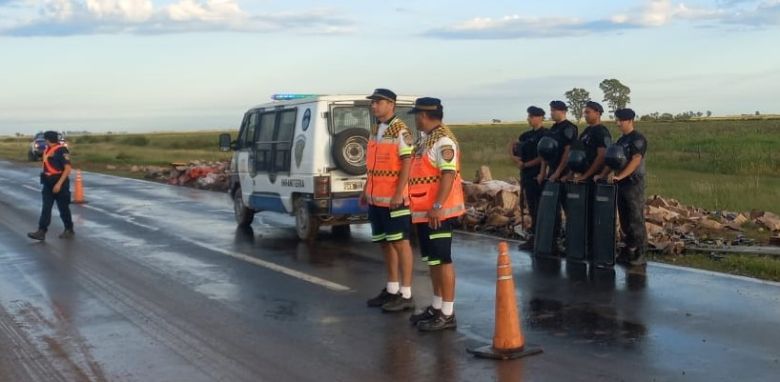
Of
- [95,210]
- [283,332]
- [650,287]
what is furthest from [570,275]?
[95,210]

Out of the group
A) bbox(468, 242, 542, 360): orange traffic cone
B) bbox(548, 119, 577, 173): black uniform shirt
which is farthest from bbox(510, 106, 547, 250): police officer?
bbox(468, 242, 542, 360): orange traffic cone

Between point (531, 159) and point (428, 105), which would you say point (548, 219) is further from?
point (428, 105)

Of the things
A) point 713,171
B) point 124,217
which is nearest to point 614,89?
point 713,171

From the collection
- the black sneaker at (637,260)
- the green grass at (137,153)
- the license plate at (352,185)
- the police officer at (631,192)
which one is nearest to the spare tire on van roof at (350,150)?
the license plate at (352,185)

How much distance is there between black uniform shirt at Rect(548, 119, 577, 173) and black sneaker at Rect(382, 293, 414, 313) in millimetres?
3640

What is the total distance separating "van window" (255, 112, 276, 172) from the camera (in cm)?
1352

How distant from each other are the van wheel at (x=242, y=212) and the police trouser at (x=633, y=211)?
21.6ft

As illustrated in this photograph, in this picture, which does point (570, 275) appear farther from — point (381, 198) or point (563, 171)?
point (381, 198)

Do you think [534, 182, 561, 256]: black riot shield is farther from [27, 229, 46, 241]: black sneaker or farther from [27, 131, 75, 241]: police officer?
[27, 229, 46, 241]: black sneaker

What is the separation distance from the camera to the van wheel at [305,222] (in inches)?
498

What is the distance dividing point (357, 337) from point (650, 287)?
335cm

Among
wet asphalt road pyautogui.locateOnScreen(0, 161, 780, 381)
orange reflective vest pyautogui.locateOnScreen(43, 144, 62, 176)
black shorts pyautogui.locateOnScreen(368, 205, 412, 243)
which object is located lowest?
wet asphalt road pyautogui.locateOnScreen(0, 161, 780, 381)

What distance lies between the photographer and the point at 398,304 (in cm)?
805

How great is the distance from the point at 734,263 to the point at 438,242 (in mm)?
4538
